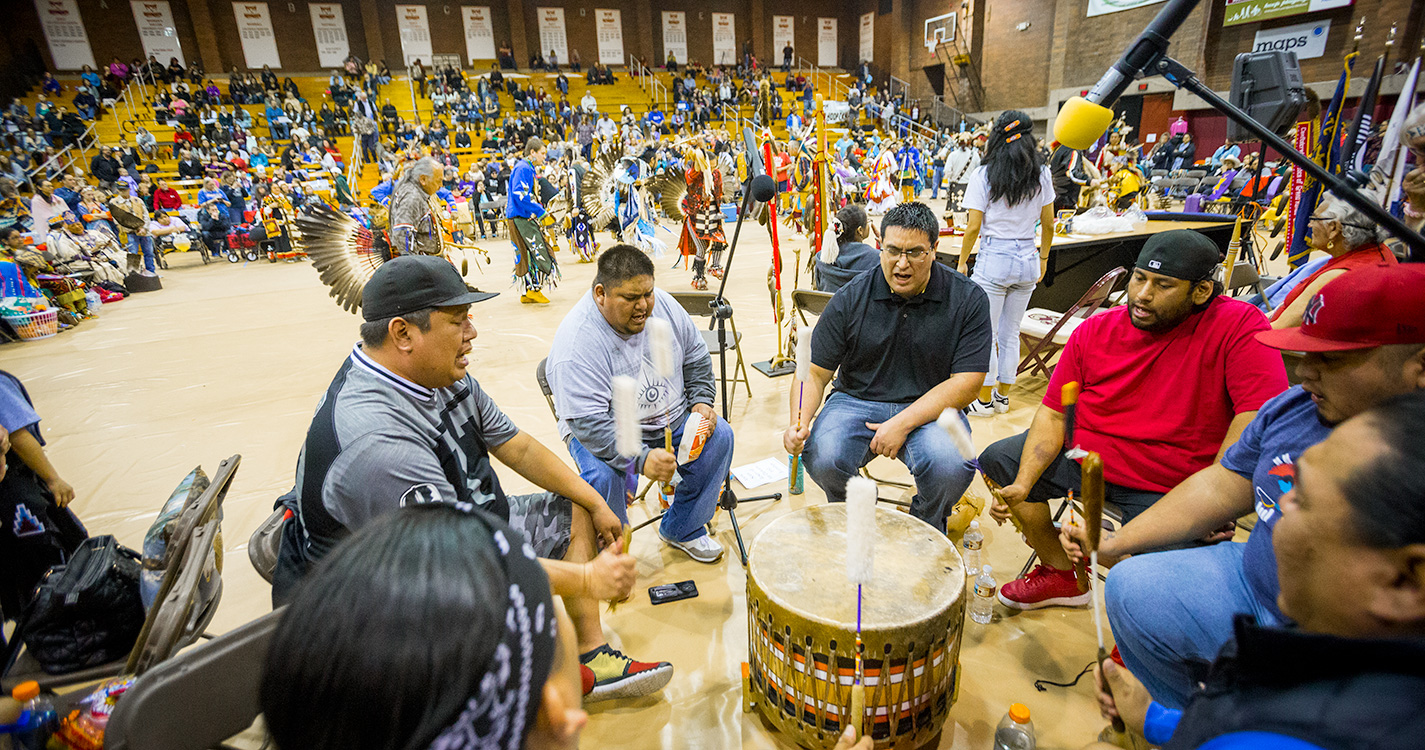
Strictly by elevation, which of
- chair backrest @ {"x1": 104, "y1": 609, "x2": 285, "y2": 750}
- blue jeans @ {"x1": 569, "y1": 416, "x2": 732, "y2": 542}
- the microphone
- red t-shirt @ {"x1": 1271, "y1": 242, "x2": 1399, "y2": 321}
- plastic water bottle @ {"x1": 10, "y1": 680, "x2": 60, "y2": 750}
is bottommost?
blue jeans @ {"x1": 569, "y1": 416, "x2": 732, "y2": 542}

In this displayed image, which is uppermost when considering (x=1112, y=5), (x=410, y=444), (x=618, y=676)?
(x=1112, y=5)

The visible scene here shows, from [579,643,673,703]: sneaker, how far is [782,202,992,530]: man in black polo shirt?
3.33ft

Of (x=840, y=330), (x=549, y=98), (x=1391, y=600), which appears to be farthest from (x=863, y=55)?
(x=1391, y=600)

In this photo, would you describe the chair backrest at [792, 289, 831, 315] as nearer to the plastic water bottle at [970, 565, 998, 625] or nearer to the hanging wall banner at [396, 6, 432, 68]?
the plastic water bottle at [970, 565, 998, 625]

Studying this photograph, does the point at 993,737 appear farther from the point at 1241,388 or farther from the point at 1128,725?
the point at 1241,388

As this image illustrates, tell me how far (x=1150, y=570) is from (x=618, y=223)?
8.00 metres

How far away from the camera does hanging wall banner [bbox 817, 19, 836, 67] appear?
2939 centimetres

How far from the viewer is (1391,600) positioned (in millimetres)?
860

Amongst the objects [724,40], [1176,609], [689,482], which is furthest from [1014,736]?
[724,40]

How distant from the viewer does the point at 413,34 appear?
78.0 ft

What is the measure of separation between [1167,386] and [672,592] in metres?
2.06

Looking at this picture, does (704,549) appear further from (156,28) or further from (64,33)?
(64,33)

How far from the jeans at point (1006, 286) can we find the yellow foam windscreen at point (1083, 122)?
2.95m

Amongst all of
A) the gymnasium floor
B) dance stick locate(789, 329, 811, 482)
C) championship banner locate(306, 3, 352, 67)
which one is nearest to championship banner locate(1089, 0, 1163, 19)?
the gymnasium floor
